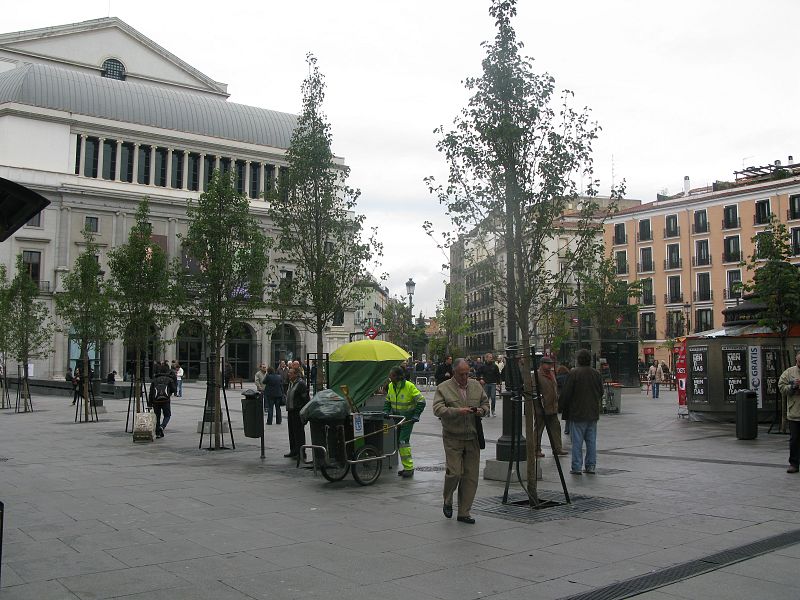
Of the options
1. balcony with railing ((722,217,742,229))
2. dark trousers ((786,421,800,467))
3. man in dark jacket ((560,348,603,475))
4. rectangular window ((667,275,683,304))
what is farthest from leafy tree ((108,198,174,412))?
rectangular window ((667,275,683,304))

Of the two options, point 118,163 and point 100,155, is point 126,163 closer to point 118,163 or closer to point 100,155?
point 118,163

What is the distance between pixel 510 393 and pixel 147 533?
4.76m

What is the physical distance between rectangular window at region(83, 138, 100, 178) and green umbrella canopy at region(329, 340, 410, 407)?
52597mm

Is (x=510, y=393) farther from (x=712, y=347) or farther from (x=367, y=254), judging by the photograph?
(x=712, y=347)

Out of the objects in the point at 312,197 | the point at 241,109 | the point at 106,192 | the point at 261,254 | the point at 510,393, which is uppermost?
the point at 241,109

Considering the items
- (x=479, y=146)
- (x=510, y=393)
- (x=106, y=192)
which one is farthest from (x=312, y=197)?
(x=106, y=192)

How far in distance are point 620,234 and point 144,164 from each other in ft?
145

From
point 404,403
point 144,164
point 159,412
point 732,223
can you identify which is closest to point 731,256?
point 732,223

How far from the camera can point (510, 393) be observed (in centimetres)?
1005

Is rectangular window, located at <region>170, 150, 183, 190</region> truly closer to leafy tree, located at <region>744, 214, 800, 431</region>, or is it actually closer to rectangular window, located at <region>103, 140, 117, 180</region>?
rectangular window, located at <region>103, 140, 117, 180</region>

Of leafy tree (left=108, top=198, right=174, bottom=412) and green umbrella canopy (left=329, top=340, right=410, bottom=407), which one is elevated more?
leafy tree (left=108, top=198, right=174, bottom=412)

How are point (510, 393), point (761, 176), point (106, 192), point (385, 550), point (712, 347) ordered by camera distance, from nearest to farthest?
point (385, 550) → point (510, 393) → point (712, 347) → point (106, 192) → point (761, 176)

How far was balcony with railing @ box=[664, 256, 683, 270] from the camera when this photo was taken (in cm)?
6956

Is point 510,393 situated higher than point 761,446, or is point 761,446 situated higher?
point 510,393
